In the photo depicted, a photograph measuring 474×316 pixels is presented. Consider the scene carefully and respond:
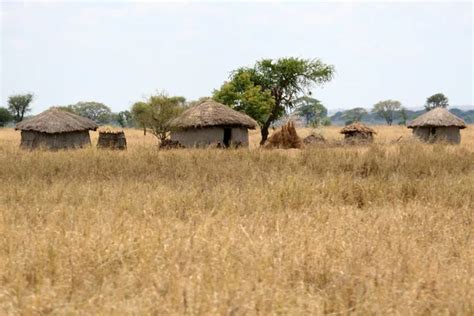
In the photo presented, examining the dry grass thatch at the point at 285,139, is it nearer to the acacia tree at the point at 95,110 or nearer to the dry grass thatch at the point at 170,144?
the dry grass thatch at the point at 170,144

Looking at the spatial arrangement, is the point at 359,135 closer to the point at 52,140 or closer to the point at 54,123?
the point at 54,123

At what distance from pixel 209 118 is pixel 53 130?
820cm

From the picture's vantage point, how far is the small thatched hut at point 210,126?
25203mm

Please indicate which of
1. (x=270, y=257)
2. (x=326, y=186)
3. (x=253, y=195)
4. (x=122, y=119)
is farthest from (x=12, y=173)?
(x=122, y=119)

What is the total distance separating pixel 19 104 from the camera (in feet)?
231

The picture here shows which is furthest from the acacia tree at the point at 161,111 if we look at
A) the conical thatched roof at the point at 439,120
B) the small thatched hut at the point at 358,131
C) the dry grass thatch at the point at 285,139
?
the conical thatched roof at the point at 439,120

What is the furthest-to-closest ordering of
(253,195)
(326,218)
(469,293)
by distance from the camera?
(253,195), (326,218), (469,293)

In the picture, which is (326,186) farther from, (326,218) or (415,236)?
(415,236)

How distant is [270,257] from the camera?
3.09 m

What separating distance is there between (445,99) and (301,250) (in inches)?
3577

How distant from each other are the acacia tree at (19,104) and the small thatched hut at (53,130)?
4685 cm

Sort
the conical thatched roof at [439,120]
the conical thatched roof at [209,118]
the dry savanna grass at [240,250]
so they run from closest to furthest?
1. the dry savanna grass at [240,250]
2. the conical thatched roof at [209,118]
3. the conical thatched roof at [439,120]

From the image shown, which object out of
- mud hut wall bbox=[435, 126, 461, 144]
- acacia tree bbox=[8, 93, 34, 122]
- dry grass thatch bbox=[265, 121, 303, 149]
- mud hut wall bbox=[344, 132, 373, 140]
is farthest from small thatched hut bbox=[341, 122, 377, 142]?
acacia tree bbox=[8, 93, 34, 122]

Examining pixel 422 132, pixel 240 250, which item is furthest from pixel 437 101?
pixel 240 250
